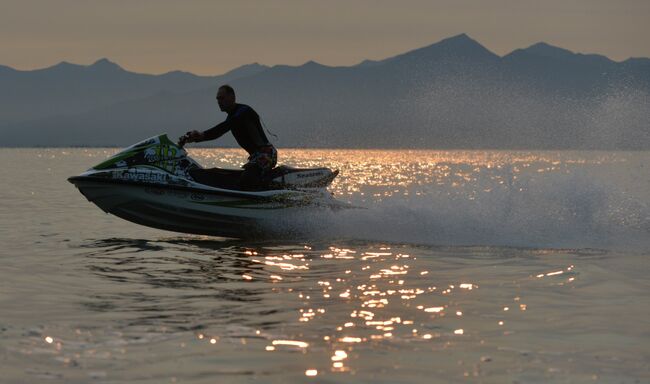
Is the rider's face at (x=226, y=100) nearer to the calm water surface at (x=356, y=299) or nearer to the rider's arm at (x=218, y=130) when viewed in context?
the rider's arm at (x=218, y=130)

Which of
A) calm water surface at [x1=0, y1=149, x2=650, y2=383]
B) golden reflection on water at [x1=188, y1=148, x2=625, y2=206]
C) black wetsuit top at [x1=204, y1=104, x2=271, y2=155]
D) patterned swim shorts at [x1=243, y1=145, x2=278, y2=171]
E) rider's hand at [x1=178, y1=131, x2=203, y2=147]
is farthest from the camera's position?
golden reflection on water at [x1=188, y1=148, x2=625, y2=206]

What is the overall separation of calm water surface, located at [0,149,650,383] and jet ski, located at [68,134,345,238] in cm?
36

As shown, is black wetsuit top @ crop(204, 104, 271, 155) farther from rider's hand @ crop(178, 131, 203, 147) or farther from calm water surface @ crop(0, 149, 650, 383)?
calm water surface @ crop(0, 149, 650, 383)

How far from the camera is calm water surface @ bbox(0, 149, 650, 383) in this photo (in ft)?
24.6

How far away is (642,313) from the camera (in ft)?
32.0

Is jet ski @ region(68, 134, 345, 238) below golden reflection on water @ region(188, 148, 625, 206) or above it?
above

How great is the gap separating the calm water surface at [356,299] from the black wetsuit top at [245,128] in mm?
1394

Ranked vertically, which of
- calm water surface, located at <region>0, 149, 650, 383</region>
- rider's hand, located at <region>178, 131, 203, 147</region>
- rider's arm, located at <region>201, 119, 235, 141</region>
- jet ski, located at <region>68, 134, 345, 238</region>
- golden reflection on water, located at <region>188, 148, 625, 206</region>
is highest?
rider's arm, located at <region>201, 119, 235, 141</region>

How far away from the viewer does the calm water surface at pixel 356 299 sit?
7.49 metres

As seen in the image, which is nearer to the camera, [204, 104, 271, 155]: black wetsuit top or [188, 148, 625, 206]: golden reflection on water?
[204, 104, 271, 155]: black wetsuit top

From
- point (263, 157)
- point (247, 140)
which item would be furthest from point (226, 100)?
point (263, 157)

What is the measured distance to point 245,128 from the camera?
53.0 feet

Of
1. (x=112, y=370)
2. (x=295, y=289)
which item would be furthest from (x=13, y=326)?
(x=295, y=289)

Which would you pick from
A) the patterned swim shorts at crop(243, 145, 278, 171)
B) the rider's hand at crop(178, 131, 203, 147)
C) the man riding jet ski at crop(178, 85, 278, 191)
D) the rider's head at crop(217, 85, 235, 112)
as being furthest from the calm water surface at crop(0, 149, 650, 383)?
the rider's head at crop(217, 85, 235, 112)
